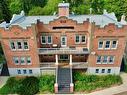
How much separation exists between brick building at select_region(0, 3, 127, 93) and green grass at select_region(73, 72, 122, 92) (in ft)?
4.13

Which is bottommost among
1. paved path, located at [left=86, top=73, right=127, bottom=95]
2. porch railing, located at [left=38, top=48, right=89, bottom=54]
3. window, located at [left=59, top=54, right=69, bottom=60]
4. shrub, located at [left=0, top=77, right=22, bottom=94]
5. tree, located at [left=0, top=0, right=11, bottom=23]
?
paved path, located at [left=86, top=73, right=127, bottom=95]

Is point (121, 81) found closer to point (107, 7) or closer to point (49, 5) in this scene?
point (107, 7)

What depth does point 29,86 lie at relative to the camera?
131ft

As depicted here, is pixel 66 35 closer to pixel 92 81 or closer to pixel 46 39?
pixel 46 39

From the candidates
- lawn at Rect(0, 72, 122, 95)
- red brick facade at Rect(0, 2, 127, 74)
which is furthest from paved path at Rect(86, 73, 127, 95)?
red brick facade at Rect(0, 2, 127, 74)

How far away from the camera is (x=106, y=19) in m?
40.8

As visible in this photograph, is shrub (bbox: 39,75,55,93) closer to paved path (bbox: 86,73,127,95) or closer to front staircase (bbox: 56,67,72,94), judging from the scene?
front staircase (bbox: 56,67,72,94)

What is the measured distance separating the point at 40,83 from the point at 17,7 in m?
27.7

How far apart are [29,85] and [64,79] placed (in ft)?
21.9

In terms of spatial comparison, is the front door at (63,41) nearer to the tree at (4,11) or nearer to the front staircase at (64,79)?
the front staircase at (64,79)

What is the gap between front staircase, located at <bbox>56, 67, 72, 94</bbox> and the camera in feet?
130

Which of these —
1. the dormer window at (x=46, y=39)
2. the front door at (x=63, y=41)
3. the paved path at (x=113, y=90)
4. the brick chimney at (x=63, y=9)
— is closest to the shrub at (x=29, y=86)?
the dormer window at (x=46, y=39)

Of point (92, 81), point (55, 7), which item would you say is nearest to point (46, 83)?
point (92, 81)

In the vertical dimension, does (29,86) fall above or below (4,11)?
below
